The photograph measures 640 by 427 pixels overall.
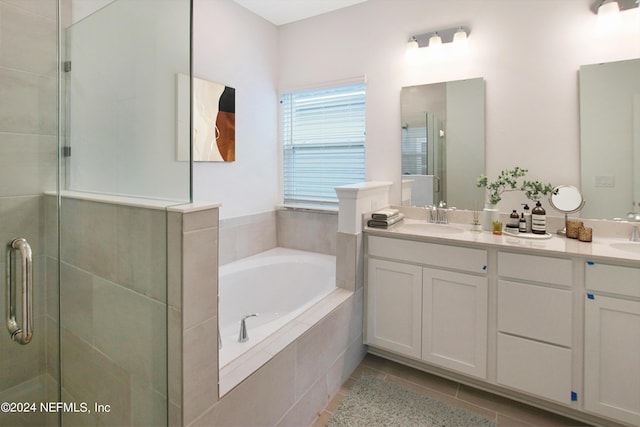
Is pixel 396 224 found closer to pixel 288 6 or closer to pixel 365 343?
pixel 365 343

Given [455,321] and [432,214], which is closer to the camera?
A: [455,321]

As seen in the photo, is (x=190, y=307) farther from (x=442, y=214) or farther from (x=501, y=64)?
(x=501, y=64)

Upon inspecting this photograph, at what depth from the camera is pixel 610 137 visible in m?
2.01

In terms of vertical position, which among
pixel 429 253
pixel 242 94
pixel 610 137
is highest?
pixel 242 94

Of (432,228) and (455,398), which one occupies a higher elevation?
(432,228)

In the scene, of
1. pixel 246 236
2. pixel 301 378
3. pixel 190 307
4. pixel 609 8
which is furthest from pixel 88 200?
pixel 609 8

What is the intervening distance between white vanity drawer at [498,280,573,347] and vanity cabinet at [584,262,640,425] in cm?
9

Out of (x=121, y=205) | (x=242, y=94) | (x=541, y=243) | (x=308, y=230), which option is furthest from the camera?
(x=308, y=230)

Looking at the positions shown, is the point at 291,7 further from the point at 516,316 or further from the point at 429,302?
the point at 516,316

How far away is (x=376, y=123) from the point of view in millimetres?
2826

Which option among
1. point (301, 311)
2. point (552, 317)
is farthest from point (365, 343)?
point (552, 317)

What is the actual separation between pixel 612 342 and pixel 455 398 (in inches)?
33.2

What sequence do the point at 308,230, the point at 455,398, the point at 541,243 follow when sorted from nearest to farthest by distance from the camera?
the point at 541,243 < the point at 455,398 < the point at 308,230

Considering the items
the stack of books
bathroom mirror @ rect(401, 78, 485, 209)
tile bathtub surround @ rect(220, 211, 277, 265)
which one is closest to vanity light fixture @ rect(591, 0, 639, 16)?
bathroom mirror @ rect(401, 78, 485, 209)
